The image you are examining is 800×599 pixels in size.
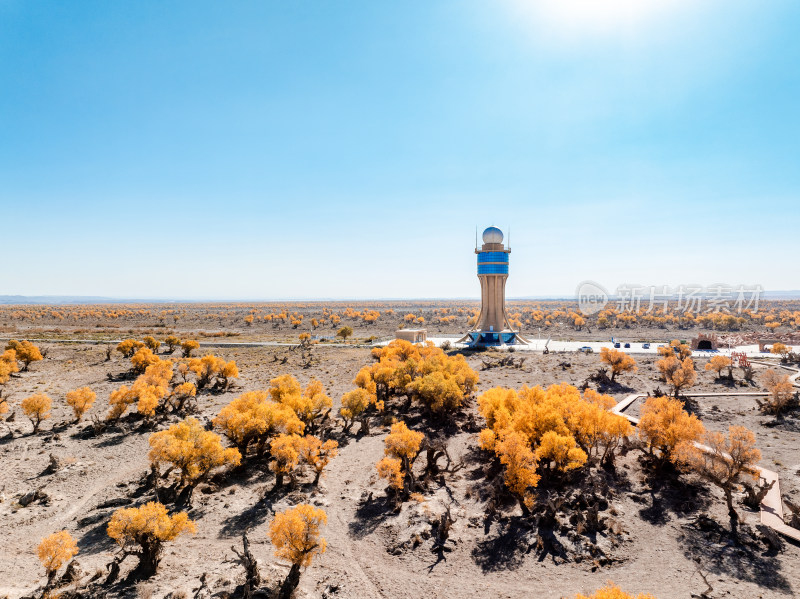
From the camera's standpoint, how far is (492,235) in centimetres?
6781

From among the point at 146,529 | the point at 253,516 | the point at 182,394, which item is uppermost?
the point at 146,529

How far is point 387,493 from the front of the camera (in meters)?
23.2

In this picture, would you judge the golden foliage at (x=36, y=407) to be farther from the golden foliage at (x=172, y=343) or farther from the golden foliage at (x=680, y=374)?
the golden foliage at (x=680, y=374)

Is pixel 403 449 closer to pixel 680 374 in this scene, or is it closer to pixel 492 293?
pixel 680 374

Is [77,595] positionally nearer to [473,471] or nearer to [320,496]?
[320,496]

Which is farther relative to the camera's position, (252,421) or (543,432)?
(543,432)

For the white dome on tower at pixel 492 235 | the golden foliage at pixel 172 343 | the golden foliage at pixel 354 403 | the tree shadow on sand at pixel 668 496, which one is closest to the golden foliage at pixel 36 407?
the golden foliage at pixel 354 403

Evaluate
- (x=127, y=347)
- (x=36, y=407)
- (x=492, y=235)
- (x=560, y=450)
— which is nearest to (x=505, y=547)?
(x=560, y=450)

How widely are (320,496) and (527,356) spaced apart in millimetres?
43088

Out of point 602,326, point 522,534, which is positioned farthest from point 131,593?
point 602,326

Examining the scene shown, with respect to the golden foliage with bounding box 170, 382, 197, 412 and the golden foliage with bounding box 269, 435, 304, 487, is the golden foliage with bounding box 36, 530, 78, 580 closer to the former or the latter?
the golden foliage with bounding box 269, 435, 304, 487

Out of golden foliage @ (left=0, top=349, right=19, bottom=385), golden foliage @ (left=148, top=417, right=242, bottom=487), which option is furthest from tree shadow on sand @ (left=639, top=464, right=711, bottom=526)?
golden foliage @ (left=0, top=349, right=19, bottom=385)

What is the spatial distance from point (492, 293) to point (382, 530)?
2087 inches

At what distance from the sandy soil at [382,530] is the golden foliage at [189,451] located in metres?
1.96
